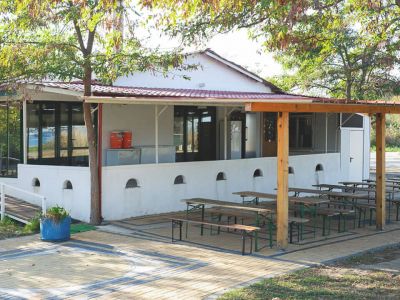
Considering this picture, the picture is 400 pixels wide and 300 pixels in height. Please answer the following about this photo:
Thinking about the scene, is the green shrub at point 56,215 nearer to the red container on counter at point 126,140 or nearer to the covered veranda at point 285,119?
the red container on counter at point 126,140

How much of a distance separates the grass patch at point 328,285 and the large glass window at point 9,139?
32.1 ft

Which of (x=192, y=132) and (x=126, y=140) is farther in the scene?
(x=192, y=132)

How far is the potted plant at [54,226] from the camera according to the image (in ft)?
34.5

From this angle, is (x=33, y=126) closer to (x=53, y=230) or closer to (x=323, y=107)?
(x=53, y=230)

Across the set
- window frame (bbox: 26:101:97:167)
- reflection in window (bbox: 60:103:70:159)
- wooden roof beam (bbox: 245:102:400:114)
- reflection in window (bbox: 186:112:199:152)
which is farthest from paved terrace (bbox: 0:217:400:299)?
reflection in window (bbox: 186:112:199:152)

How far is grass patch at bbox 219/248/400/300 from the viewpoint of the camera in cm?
684

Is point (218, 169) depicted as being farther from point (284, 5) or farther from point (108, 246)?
point (284, 5)

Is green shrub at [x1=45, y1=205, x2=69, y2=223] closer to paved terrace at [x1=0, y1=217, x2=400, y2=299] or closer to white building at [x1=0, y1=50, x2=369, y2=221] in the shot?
paved terrace at [x1=0, y1=217, x2=400, y2=299]

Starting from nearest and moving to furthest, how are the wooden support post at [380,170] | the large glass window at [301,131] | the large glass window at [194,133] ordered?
the wooden support post at [380,170] < the large glass window at [194,133] < the large glass window at [301,131]

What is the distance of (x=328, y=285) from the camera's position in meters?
7.35

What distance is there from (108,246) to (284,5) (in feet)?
16.8

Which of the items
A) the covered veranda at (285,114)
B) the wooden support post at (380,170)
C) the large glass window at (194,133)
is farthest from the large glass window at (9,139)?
the wooden support post at (380,170)

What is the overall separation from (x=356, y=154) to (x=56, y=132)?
11.2 m

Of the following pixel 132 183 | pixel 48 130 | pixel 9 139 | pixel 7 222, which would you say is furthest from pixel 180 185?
pixel 9 139
